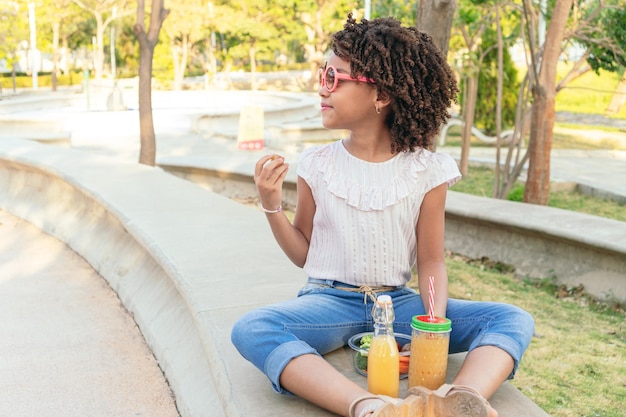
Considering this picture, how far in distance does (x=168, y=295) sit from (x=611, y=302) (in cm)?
293

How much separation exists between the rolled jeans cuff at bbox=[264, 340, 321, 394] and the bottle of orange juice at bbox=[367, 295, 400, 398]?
22 cm

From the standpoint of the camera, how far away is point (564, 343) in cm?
461

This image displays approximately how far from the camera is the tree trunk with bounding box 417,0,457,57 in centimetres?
579

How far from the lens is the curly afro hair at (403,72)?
3.10 meters

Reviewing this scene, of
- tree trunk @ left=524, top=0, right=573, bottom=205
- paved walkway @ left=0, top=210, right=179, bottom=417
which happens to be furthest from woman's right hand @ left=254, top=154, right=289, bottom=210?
tree trunk @ left=524, top=0, right=573, bottom=205

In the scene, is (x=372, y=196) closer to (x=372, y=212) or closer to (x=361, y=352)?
(x=372, y=212)

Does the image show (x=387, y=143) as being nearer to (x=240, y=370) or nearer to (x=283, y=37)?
(x=240, y=370)

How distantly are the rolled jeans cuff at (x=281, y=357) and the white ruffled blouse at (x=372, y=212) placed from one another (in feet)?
1.58

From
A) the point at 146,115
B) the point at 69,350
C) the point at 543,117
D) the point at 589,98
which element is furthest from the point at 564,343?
the point at 589,98

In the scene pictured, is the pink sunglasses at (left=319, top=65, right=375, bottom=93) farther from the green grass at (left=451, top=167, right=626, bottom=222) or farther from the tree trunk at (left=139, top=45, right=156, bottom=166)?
the tree trunk at (left=139, top=45, right=156, bottom=166)

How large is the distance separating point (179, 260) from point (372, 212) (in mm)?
1708

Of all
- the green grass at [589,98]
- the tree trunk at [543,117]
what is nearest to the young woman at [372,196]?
the tree trunk at [543,117]

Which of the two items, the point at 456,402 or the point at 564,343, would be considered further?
the point at 564,343

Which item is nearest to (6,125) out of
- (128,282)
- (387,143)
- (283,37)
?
(128,282)
